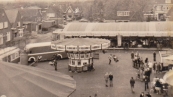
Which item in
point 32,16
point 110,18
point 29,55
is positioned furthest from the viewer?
point 32,16

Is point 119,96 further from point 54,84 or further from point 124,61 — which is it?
point 124,61

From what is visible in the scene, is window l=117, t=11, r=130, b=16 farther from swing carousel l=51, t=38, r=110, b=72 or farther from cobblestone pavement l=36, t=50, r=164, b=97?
swing carousel l=51, t=38, r=110, b=72

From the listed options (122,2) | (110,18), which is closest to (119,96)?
(110,18)

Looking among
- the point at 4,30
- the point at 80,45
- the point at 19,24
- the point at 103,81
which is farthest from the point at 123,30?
the point at 19,24

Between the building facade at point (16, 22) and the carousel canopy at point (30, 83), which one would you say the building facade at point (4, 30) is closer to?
the building facade at point (16, 22)

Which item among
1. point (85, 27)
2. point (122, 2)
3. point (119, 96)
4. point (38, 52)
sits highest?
point (122, 2)

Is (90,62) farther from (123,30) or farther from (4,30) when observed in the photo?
(4,30)

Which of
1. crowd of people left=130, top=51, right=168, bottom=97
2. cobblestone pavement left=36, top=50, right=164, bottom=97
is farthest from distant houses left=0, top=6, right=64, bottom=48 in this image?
crowd of people left=130, top=51, right=168, bottom=97
